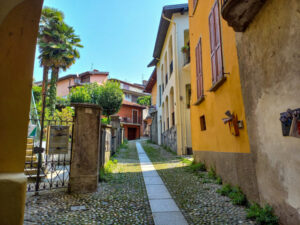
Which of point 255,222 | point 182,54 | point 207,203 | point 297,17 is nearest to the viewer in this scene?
point 297,17

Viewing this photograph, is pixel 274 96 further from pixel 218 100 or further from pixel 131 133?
pixel 131 133

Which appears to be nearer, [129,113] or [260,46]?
[260,46]

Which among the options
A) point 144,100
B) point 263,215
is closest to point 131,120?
point 144,100

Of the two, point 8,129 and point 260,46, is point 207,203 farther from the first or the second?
point 8,129

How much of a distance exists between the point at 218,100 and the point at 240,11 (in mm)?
2520

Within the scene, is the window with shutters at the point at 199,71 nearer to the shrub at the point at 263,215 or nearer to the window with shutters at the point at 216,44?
the window with shutters at the point at 216,44

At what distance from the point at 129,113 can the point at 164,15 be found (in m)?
22.8

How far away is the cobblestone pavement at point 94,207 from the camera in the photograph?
3.28m

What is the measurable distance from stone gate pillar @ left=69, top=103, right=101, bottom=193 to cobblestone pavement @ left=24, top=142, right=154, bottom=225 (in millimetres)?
283

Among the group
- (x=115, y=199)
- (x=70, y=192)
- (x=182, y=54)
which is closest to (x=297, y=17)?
(x=115, y=199)

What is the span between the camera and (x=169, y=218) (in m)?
3.36

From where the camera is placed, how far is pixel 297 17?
98.7 inches

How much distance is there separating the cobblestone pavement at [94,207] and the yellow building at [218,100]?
2.14 meters

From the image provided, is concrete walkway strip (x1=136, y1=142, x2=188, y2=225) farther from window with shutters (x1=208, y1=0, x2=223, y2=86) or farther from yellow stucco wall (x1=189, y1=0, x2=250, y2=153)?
window with shutters (x1=208, y1=0, x2=223, y2=86)
